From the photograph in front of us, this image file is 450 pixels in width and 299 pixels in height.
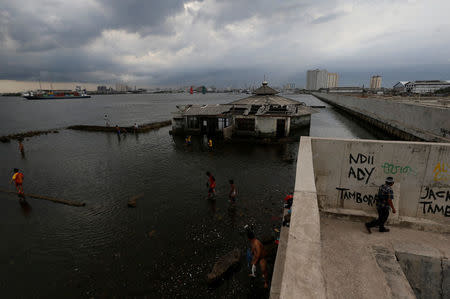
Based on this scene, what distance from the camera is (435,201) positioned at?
7.73m

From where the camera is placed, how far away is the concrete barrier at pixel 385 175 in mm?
7516

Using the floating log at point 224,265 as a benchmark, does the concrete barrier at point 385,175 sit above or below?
above

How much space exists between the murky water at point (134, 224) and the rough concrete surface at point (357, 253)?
3265 millimetres

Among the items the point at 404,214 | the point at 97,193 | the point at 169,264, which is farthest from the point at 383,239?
the point at 97,193

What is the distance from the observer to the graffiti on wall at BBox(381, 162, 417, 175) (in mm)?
7711

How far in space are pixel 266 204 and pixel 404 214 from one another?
7239 millimetres

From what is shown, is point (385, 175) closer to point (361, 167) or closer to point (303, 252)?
point (361, 167)

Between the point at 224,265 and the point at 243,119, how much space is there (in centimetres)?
2683

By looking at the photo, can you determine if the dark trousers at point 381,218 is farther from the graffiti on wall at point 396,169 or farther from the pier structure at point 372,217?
the graffiti on wall at point 396,169

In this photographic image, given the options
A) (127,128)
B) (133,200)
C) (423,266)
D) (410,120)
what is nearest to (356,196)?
(423,266)

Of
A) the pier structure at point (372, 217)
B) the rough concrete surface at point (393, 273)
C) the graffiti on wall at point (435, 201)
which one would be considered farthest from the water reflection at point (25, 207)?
the graffiti on wall at point (435, 201)

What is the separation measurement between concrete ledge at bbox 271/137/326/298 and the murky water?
4878mm

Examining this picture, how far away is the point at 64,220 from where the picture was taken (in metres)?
12.8

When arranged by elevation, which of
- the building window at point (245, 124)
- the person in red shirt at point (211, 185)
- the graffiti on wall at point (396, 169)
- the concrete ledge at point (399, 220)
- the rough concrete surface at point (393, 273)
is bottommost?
the person in red shirt at point (211, 185)
